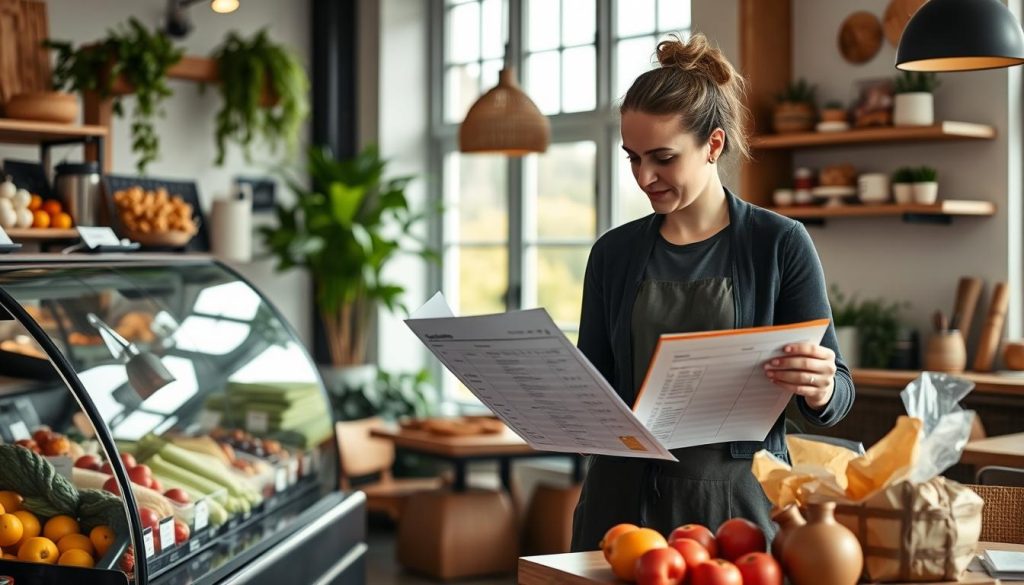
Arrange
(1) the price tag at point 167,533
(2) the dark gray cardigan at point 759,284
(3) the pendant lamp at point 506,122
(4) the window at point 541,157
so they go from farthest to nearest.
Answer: (4) the window at point 541,157, (3) the pendant lamp at point 506,122, (1) the price tag at point 167,533, (2) the dark gray cardigan at point 759,284

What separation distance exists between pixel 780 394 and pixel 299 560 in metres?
1.60

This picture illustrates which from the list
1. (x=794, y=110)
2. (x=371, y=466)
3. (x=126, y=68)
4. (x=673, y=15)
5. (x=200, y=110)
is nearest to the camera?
(x=794, y=110)

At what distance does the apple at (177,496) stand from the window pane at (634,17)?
3.79 meters

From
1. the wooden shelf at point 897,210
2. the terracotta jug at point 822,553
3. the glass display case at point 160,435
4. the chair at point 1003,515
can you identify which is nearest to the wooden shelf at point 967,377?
the wooden shelf at point 897,210

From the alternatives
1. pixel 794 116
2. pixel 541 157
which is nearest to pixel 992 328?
pixel 794 116

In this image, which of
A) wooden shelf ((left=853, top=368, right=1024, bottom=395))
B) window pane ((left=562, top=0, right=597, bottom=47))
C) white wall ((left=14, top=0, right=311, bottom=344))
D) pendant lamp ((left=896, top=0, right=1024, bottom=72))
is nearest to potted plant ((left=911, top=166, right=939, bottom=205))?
wooden shelf ((left=853, top=368, right=1024, bottom=395))

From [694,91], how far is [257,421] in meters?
1.83

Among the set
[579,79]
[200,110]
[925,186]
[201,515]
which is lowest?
[201,515]

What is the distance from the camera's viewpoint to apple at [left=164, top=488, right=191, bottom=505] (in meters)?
→ 2.76

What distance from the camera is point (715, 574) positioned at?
1431 mm

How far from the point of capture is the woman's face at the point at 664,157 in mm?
1999

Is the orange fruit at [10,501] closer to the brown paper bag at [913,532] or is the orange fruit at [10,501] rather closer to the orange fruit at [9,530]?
the orange fruit at [9,530]

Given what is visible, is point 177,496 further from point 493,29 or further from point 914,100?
point 493,29

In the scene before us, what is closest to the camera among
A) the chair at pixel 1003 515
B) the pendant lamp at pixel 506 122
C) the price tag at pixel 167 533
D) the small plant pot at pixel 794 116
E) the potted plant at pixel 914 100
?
the chair at pixel 1003 515
